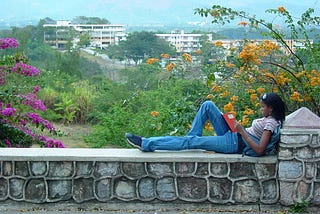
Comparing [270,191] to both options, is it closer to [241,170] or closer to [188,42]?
[241,170]

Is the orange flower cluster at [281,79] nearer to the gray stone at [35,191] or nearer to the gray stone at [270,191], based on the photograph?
the gray stone at [270,191]

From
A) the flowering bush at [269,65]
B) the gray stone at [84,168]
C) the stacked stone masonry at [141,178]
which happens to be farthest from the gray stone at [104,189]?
the flowering bush at [269,65]

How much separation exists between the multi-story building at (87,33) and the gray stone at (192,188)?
39.5 metres

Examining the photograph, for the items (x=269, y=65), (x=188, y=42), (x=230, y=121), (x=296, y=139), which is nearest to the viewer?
(x=296, y=139)

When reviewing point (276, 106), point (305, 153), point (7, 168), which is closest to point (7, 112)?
point (7, 168)

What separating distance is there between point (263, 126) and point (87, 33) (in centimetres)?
4544

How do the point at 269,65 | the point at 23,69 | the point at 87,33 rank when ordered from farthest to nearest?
the point at 87,33 < the point at 23,69 < the point at 269,65

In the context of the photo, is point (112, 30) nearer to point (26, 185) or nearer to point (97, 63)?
point (97, 63)

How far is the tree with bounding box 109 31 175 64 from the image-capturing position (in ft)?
117

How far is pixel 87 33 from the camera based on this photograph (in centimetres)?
5112

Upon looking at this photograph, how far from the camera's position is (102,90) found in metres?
20.8

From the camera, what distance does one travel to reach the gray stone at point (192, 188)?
20.9 ft

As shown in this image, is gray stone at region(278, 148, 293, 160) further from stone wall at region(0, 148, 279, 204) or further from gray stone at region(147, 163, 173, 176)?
gray stone at region(147, 163, 173, 176)

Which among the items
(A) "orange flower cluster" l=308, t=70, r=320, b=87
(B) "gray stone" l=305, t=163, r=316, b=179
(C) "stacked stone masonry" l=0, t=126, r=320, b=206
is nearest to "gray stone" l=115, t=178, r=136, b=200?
(C) "stacked stone masonry" l=0, t=126, r=320, b=206
